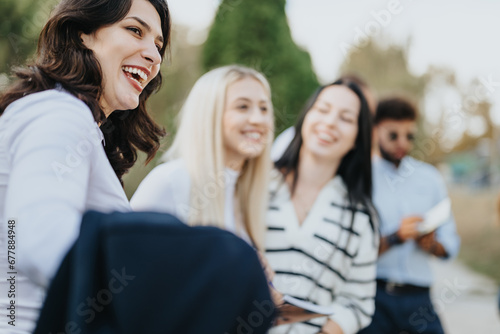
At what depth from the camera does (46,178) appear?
0.79 metres

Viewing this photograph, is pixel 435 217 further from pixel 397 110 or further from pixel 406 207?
pixel 397 110

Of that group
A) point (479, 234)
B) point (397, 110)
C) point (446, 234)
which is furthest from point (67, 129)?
point (479, 234)

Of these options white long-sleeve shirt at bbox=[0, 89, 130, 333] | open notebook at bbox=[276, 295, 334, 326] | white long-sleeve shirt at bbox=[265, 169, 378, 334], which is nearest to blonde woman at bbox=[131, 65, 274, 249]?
white long-sleeve shirt at bbox=[265, 169, 378, 334]

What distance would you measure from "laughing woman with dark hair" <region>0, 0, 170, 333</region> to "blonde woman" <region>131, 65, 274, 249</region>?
0.80m

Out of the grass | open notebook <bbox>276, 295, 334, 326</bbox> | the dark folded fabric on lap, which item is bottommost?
the grass

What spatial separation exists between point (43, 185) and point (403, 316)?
2633mm

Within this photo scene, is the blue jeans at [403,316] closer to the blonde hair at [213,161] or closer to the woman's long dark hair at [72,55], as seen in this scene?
the blonde hair at [213,161]

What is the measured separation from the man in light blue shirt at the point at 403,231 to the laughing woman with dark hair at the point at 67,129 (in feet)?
6.89

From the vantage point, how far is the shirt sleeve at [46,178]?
0.71 metres

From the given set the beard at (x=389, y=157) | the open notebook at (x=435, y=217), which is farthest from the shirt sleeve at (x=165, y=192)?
the beard at (x=389, y=157)

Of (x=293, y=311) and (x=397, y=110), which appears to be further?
(x=397, y=110)

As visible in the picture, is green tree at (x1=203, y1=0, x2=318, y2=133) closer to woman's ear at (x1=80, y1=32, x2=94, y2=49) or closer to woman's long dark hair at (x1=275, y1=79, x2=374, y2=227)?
woman's long dark hair at (x1=275, y1=79, x2=374, y2=227)

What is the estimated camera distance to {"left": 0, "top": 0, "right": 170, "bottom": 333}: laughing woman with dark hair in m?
0.75

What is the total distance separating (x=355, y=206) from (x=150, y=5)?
5.45 feet
